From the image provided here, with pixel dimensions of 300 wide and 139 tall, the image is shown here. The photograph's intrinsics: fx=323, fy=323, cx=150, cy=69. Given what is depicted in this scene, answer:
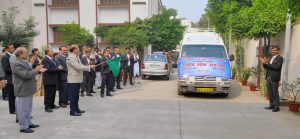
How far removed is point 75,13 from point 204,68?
72.5ft

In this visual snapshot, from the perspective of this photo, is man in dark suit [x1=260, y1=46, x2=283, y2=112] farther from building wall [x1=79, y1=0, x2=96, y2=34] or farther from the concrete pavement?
building wall [x1=79, y1=0, x2=96, y2=34]

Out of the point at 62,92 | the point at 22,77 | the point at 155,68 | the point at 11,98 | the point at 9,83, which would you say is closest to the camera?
the point at 22,77

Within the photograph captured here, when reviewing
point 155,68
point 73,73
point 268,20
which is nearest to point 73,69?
point 73,73

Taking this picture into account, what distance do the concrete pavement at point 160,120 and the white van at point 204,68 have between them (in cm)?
47

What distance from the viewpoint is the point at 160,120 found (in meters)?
8.05

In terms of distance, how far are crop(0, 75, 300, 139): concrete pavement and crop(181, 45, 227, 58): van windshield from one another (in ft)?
6.90

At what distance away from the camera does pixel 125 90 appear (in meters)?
13.6

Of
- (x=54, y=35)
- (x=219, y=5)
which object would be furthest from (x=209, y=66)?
(x=54, y=35)

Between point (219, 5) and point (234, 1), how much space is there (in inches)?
121

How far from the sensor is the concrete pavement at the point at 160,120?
6781mm

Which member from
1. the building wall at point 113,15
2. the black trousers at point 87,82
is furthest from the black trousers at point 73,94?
the building wall at point 113,15

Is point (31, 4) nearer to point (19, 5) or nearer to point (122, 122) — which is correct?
point (19, 5)

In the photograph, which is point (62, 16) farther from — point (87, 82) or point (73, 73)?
point (73, 73)

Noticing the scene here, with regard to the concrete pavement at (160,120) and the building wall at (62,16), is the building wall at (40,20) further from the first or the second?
the concrete pavement at (160,120)
